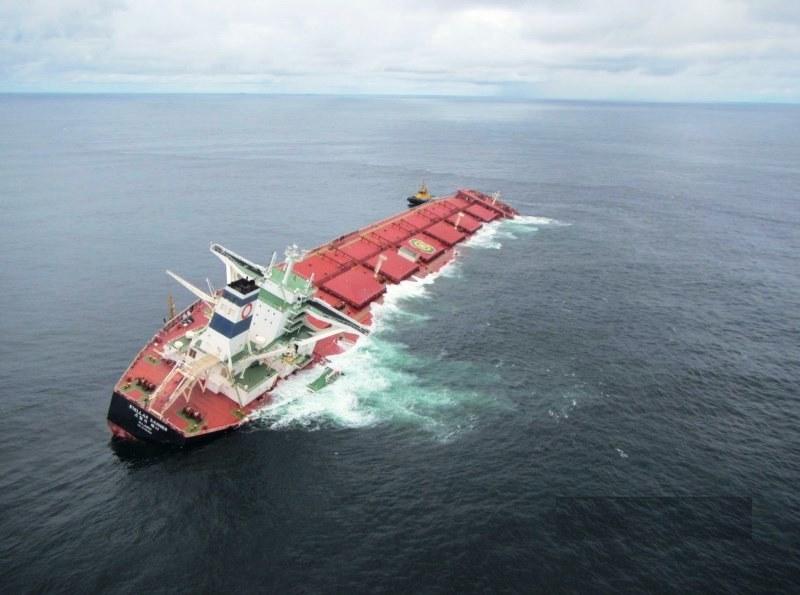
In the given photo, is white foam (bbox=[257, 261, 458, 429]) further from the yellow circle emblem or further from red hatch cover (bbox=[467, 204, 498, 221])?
red hatch cover (bbox=[467, 204, 498, 221])

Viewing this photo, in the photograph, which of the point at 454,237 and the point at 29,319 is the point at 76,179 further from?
the point at 454,237

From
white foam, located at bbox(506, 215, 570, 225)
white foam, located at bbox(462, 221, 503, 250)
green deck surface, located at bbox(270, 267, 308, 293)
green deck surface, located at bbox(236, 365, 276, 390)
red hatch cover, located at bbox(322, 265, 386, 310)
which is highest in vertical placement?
green deck surface, located at bbox(270, 267, 308, 293)

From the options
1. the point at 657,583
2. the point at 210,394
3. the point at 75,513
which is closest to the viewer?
the point at 657,583

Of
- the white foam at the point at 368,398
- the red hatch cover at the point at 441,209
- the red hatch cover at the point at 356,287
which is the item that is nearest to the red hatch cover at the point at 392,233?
the red hatch cover at the point at 441,209

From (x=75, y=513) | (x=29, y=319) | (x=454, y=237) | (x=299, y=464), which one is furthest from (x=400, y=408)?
(x=454, y=237)

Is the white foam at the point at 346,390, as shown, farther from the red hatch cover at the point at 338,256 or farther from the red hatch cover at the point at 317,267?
the red hatch cover at the point at 338,256

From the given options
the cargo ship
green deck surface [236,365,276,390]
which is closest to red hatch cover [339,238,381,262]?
the cargo ship
